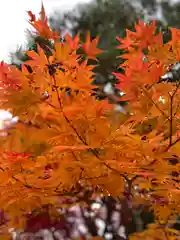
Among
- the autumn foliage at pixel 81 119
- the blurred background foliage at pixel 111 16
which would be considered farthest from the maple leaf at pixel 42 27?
the blurred background foliage at pixel 111 16

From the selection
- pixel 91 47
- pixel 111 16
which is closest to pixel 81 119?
pixel 91 47

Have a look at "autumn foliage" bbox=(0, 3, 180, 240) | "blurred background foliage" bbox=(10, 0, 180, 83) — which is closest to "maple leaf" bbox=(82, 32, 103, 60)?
"autumn foliage" bbox=(0, 3, 180, 240)

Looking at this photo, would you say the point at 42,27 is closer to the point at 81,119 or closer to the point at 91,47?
the point at 91,47

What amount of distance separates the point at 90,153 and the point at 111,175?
0.29ft

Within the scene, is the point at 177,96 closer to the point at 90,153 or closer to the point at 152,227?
the point at 90,153

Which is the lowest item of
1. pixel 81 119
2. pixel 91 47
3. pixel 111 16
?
pixel 81 119

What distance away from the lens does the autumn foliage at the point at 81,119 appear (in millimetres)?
893

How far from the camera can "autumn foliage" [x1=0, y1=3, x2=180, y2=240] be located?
2.93 ft

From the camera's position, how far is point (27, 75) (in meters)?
0.96

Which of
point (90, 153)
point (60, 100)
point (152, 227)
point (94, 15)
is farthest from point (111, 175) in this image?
point (94, 15)

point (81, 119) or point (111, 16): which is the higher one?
point (111, 16)

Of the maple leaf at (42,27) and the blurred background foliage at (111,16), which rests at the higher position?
the blurred background foliage at (111,16)

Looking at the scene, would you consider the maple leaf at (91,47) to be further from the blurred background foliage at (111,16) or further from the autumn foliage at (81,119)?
the blurred background foliage at (111,16)

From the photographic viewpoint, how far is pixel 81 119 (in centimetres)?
91
